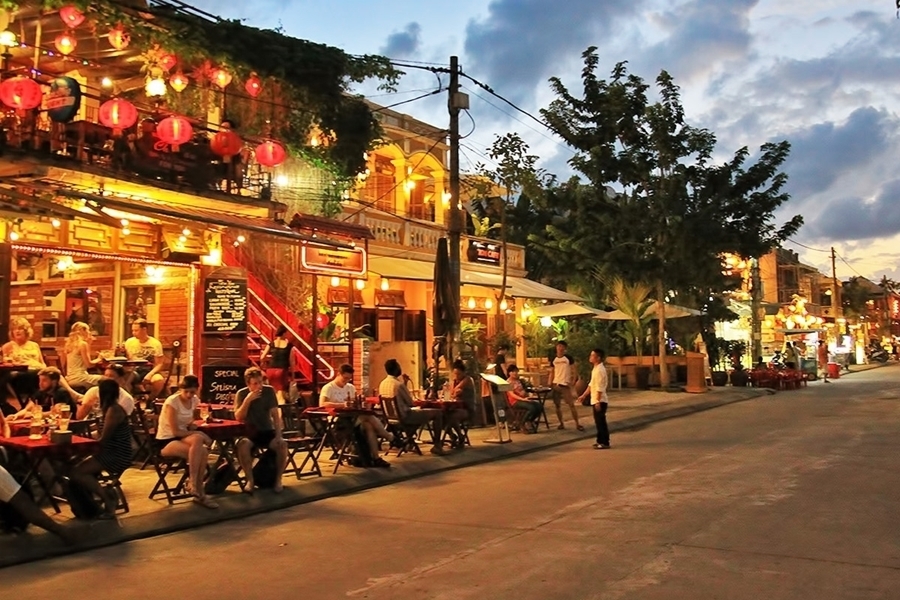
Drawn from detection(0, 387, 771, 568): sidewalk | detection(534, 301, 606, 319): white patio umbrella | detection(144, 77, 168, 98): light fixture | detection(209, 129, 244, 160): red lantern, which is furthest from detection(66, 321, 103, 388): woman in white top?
detection(534, 301, 606, 319): white patio umbrella

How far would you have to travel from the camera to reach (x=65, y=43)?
13.3 metres

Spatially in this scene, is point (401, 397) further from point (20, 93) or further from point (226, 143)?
point (20, 93)

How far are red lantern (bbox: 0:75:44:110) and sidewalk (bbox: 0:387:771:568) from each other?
16.2 ft

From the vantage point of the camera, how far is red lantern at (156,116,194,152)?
1297cm

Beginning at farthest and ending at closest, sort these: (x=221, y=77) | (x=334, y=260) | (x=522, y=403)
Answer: (x=522, y=403)
(x=334, y=260)
(x=221, y=77)

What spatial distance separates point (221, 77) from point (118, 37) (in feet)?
6.34

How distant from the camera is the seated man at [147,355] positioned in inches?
513

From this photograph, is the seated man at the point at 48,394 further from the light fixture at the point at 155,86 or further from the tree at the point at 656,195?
the tree at the point at 656,195

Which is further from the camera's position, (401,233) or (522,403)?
(401,233)

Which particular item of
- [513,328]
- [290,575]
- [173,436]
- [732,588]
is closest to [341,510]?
[173,436]

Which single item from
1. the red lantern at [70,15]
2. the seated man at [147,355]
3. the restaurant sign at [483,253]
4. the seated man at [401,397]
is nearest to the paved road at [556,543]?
the seated man at [401,397]

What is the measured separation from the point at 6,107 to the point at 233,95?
4798 millimetres

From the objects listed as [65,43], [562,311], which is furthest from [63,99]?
[562,311]

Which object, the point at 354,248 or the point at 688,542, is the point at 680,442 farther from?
the point at 688,542
